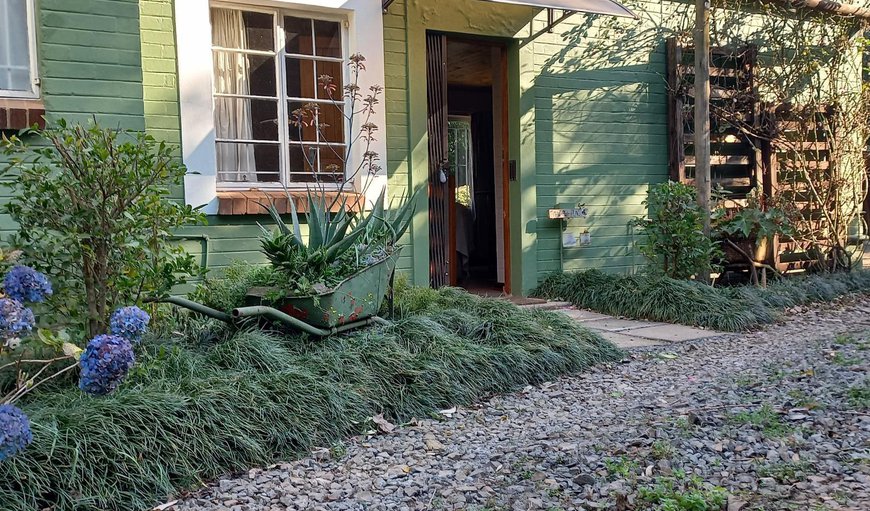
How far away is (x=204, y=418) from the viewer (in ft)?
9.71

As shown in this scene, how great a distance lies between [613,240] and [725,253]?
113 centimetres

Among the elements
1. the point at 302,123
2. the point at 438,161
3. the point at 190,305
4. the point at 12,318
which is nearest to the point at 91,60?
the point at 302,123

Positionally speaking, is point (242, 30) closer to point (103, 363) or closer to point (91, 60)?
point (91, 60)

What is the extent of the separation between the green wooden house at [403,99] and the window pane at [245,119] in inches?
0.5

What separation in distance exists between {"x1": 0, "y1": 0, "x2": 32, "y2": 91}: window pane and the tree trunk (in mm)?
5690

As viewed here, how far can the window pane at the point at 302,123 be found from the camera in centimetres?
576

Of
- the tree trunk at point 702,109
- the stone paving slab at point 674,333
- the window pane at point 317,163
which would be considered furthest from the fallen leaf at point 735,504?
the tree trunk at point 702,109

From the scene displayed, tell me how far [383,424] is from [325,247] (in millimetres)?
1194

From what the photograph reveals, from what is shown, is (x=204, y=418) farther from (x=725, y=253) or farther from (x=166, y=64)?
(x=725, y=253)

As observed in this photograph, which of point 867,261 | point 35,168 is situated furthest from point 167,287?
point 867,261

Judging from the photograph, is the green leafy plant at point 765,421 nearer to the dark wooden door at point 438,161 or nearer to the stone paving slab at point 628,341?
the stone paving slab at point 628,341

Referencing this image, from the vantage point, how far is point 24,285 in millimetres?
2566

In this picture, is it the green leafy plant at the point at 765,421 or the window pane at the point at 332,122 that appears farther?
the window pane at the point at 332,122

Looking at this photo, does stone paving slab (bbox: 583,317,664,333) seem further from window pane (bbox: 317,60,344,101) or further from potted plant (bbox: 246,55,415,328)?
window pane (bbox: 317,60,344,101)
